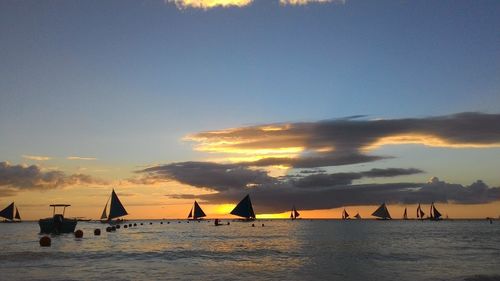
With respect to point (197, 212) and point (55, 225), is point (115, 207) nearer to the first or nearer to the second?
point (55, 225)

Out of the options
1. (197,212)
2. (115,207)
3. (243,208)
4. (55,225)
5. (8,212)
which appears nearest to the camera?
(55,225)

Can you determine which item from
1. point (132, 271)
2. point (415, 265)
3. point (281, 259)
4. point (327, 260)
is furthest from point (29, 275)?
point (415, 265)

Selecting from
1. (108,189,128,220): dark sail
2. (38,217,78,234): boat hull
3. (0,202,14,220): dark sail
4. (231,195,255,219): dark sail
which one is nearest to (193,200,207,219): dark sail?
(108,189,128,220): dark sail

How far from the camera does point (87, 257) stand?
2071 inches

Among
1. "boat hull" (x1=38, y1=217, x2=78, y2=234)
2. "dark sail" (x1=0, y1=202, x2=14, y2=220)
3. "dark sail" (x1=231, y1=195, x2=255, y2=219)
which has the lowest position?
"boat hull" (x1=38, y1=217, x2=78, y2=234)

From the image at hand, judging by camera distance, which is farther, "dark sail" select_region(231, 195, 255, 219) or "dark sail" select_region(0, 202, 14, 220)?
"dark sail" select_region(0, 202, 14, 220)

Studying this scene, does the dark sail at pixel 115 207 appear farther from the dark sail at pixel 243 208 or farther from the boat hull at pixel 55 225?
the boat hull at pixel 55 225

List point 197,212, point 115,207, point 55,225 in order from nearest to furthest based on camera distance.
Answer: point 55,225 → point 115,207 → point 197,212

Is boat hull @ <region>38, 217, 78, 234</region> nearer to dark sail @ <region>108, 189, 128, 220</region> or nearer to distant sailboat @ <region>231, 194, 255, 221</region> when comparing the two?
dark sail @ <region>108, 189, 128, 220</region>

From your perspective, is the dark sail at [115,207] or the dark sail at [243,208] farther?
the dark sail at [243,208]

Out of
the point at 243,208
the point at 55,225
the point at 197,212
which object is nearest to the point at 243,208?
the point at 243,208

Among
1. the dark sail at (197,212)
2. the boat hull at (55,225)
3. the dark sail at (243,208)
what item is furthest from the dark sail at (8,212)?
the dark sail at (243,208)

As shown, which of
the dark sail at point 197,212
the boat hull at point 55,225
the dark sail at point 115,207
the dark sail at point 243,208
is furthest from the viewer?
the dark sail at point 197,212

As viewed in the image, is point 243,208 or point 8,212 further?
point 8,212
